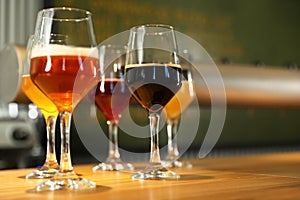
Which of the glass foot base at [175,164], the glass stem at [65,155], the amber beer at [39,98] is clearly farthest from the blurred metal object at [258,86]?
the glass stem at [65,155]

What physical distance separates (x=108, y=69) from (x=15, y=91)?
268 mm

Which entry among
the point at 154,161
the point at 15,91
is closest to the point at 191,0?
the point at 15,91

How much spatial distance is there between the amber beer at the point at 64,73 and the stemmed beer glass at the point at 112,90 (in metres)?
0.24

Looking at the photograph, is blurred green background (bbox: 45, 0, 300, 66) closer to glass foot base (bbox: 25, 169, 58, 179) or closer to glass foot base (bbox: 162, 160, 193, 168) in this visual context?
glass foot base (bbox: 162, 160, 193, 168)

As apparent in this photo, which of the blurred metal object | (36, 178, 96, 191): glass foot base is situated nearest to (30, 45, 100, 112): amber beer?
(36, 178, 96, 191): glass foot base

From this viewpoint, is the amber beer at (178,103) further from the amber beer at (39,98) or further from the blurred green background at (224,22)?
the blurred green background at (224,22)

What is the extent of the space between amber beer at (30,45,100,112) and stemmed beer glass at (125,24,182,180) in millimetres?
94

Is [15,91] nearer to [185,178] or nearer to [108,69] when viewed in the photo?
[108,69]

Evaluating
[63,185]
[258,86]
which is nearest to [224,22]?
[258,86]

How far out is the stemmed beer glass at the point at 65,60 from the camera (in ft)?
2.12

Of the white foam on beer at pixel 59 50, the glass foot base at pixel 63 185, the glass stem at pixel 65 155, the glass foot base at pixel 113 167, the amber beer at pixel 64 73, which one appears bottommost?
the glass foot base at pixel 113 167

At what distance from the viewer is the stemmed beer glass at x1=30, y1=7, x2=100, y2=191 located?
0.65 metres

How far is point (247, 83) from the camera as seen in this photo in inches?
64.1

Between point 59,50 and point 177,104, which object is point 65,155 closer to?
point 59,50
